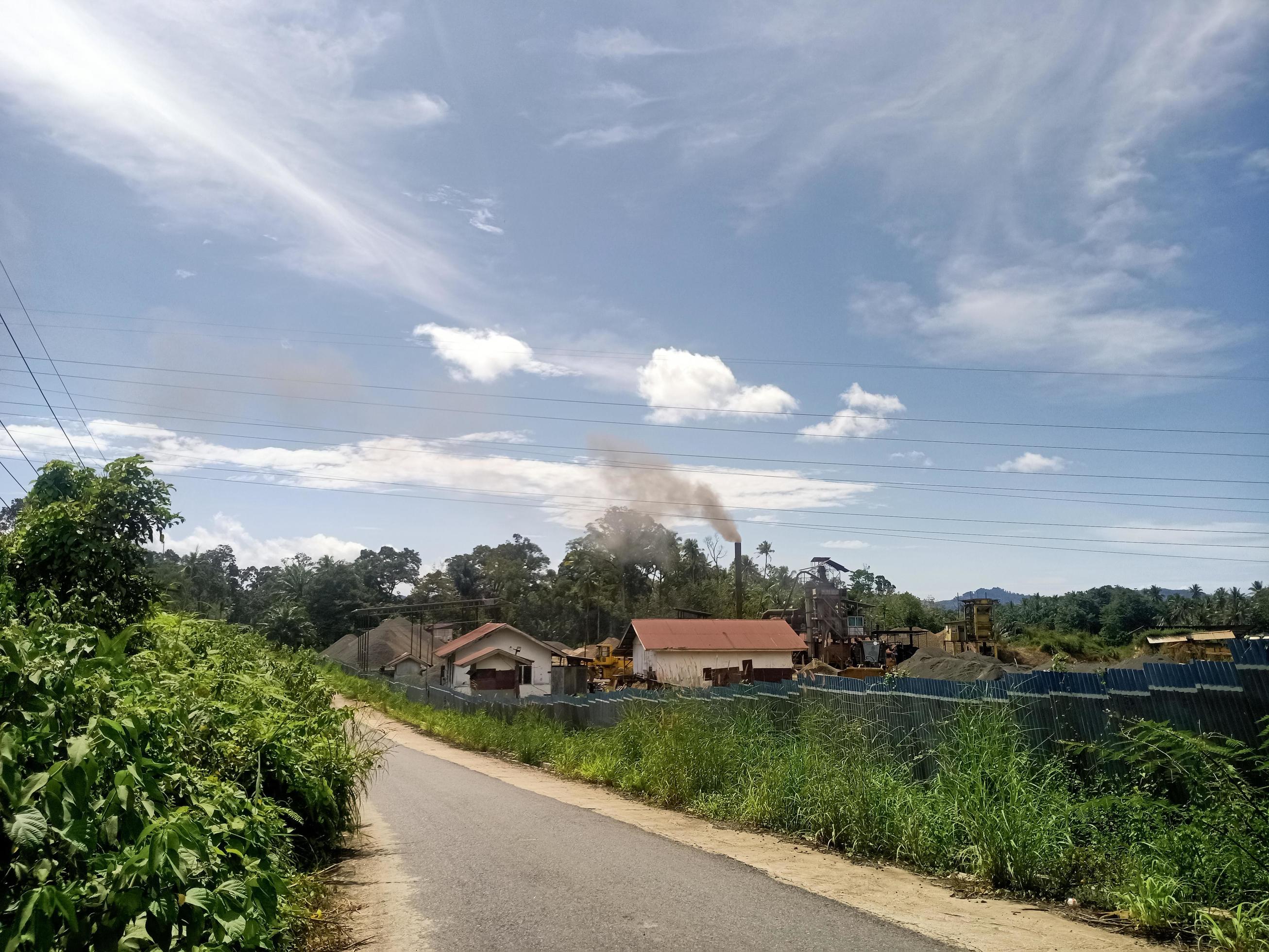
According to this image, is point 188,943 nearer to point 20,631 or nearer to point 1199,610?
point 20,631

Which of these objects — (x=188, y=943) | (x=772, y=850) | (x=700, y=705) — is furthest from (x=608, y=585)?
(x=188, y=943)

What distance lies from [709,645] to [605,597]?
35759 mm

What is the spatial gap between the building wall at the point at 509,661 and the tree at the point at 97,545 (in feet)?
146

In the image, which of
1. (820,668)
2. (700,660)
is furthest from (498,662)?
(820,668)

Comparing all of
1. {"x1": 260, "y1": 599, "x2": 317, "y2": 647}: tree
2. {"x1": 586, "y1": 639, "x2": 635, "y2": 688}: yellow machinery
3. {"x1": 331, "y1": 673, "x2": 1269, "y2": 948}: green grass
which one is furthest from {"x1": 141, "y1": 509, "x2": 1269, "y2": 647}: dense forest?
{"x1": 331, "y1": 673, "x2": 1269, "y2": 948}: green grass

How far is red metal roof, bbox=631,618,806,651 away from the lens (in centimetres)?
4412

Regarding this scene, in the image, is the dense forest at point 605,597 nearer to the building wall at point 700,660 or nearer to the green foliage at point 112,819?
the building wall at point 700,660

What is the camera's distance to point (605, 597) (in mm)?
79750

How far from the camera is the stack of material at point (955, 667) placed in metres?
26.5

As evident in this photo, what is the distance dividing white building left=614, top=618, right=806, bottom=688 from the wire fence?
2937cm

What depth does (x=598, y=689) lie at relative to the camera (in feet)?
130

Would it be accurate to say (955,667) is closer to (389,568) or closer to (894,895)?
(894,895)

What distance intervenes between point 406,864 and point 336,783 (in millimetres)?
1300

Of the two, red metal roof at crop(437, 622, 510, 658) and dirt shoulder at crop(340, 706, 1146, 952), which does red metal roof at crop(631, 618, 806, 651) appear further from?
dirt shoulder at crop(340, 706, 1146, 952)
